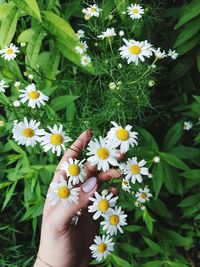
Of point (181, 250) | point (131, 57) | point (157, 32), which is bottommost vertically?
point (181, 250)

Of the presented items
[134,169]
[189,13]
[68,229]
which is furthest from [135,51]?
[68,229]

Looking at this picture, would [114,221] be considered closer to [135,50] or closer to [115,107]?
[115,107]

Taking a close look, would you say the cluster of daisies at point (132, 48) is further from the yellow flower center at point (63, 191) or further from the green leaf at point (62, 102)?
the yellow flower center at point (63, 191)

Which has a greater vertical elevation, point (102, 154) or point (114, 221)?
point (102, 154)

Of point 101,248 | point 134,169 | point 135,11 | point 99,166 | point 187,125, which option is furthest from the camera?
point 187,125

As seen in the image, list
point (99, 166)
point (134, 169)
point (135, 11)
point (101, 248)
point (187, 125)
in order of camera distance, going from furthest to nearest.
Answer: point (187, 125) → point (135, 11) → point (101, 248) → point (134, 169) → point (99, 166)

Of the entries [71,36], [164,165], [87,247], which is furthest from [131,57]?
[87,247]

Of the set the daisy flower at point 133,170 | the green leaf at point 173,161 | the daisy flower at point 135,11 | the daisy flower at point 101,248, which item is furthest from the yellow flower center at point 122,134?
the daisy flower at point 135,11

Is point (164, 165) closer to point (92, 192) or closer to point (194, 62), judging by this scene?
point (92, 192)
